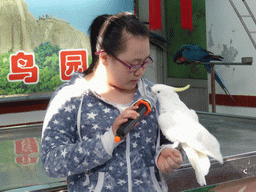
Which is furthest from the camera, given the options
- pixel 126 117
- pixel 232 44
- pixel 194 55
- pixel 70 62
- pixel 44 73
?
pixel 70 62

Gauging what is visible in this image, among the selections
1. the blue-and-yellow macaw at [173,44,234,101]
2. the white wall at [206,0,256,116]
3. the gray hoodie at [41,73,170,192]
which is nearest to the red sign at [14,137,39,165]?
the gray hoodie at [41,73,170,192]

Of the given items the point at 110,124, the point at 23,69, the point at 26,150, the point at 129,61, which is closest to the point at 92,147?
the point at 110,124

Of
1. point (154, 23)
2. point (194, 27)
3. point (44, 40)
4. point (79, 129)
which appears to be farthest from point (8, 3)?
point (79, 129)

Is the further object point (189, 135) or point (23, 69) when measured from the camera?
point (23, 69)

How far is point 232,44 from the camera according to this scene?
150 inches

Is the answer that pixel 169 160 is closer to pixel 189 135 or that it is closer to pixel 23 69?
pixel 189 135

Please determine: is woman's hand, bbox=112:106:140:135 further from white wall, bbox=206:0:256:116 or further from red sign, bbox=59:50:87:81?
red sign, bbox=59:50:87:81

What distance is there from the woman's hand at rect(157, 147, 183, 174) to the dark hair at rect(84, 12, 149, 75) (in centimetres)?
31

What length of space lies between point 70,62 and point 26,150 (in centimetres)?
222

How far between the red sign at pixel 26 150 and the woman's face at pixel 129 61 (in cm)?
115

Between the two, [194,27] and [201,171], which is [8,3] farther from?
[201,171]

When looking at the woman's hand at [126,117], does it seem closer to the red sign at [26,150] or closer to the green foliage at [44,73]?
the red sign at [26,150]

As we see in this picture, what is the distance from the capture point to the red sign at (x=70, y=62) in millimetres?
4246

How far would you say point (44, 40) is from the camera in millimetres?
4176
